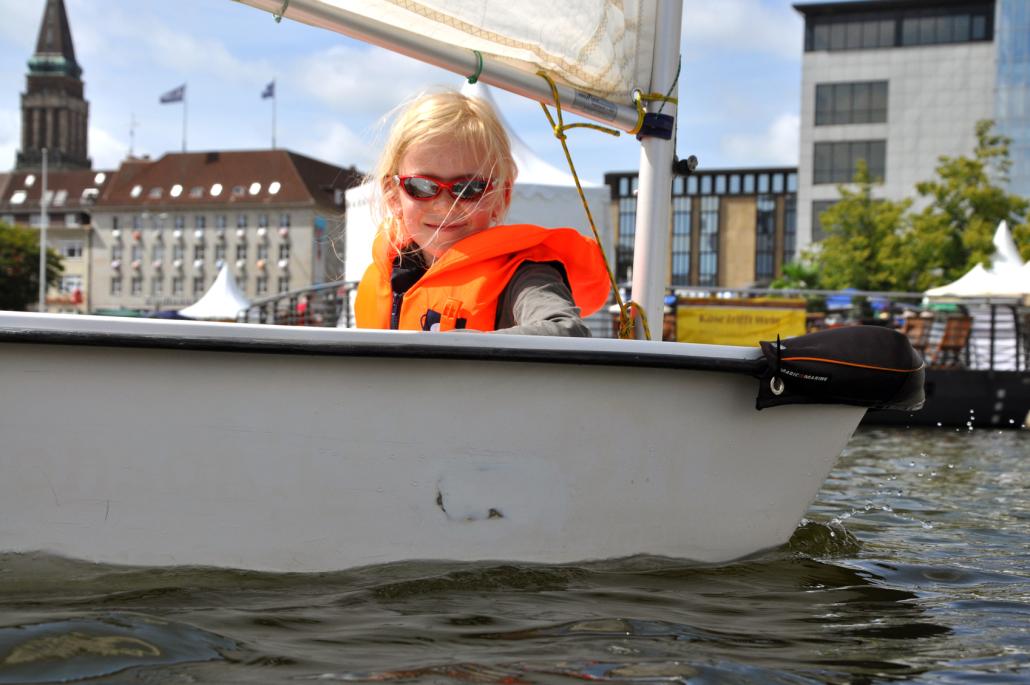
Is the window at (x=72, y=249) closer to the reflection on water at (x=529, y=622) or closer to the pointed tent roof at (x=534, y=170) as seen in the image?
the pointed tent roof at (x=534, y=170)

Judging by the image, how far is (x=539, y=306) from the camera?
2701mm

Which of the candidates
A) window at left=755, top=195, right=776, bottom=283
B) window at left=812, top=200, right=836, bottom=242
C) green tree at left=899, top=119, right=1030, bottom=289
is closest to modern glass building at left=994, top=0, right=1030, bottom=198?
window at left=812, top=200, right=836, bottom=242

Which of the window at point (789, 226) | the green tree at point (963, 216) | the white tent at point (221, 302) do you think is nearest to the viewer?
the white tent at point (221, 302)

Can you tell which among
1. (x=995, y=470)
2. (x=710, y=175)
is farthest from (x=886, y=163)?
(x=995, y=470)

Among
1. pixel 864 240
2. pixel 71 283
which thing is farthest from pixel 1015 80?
pixel 71 283

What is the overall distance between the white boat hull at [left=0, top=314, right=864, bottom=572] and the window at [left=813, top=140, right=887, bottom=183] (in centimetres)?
4500

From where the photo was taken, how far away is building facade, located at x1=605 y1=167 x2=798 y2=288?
7700cm

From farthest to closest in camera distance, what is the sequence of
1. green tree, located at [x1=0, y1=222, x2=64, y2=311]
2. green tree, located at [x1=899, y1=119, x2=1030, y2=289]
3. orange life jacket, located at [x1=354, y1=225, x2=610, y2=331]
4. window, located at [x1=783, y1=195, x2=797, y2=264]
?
window, located at [x1=783, y1=195, x2=797, y2=264]
green tree, located at [x1=0, y1=222, x2=64, y2=311]
green tree, located at [x1=899, y1=119, x2=1030, y2=289]
orange life jacket, located at [x1=354, y1=225, x2=610, y2=331]

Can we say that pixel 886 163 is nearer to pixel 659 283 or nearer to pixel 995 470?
pixel 995 470

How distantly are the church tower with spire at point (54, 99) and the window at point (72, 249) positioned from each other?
89.8 ft

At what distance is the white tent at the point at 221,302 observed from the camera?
77.6 feet

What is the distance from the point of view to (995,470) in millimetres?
6816

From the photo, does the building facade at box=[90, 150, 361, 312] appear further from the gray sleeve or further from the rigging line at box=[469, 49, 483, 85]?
the gray sleeve

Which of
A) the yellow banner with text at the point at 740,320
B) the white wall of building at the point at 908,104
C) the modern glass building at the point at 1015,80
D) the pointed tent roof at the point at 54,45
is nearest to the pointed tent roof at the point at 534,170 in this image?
the yellow banner with text at the point at 740,320
